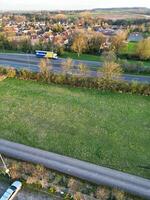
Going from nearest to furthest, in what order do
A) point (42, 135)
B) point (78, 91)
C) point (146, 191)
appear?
point (146, 191), point (42, 135), point (78, 91)

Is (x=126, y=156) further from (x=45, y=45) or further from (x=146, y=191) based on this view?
(x=45, y=45)

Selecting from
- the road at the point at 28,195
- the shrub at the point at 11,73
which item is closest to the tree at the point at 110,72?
the shrub at the point at 11,73

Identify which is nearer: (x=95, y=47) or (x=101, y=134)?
(x=101, y=134)

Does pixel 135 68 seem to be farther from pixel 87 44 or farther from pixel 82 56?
pixel 87 44

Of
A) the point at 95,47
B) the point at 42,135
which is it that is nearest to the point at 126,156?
the point at 42,135

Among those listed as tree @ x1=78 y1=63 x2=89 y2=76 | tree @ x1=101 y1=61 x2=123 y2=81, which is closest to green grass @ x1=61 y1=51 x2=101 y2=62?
tree @ x1=78 y1=63 x2=89 y2=76

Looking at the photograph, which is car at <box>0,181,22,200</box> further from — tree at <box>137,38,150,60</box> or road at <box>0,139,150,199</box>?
tree at <box>137,38,150,60</box>
